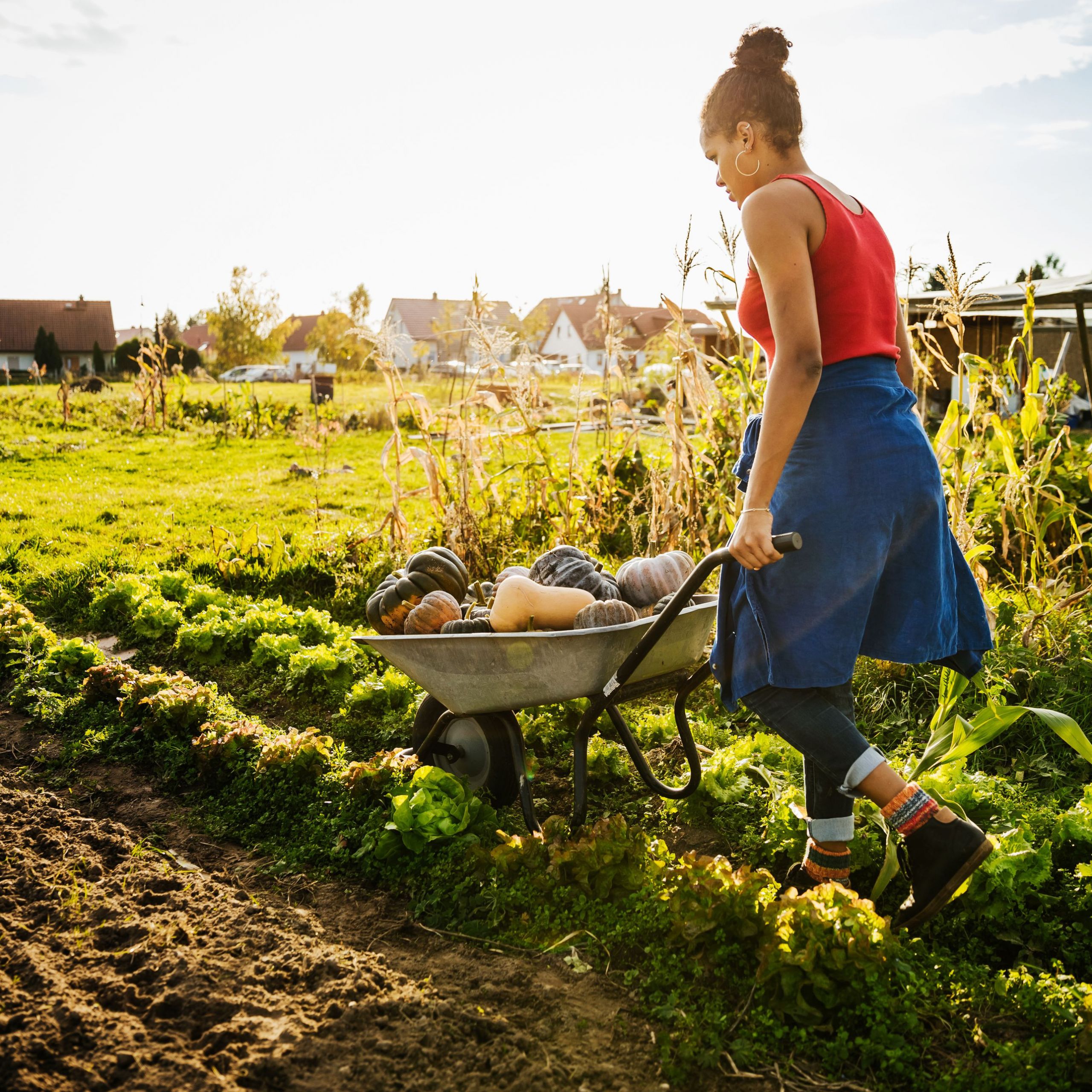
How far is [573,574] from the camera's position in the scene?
283 centimetres

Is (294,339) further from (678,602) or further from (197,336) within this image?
(678,602)

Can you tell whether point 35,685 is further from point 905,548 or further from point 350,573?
point 905,548

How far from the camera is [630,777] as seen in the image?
3.22 meters

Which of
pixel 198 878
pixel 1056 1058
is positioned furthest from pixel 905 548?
pixel 198 878

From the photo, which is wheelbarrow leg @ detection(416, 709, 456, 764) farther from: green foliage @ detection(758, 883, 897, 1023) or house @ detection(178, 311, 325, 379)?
house @ detection(178, 311, 325, 379)

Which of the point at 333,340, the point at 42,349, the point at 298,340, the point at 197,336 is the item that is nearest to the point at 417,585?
the point at 333,340

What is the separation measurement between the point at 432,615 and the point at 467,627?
0.64 feet

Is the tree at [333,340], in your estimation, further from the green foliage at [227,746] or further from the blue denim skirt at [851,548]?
the blue denim skirt at [851,548]

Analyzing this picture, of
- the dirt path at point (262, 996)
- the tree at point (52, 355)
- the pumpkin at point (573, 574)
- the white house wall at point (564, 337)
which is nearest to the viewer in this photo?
the dirt path at point (262, 996)

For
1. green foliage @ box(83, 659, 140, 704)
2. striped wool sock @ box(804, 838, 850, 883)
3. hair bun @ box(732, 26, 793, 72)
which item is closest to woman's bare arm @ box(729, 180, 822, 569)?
hair bun @ box(732, 26, 793, 72)

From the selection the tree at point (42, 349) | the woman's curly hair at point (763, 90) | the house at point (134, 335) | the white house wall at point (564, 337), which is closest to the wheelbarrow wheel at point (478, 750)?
the woman's curly hair at point (763, 90)

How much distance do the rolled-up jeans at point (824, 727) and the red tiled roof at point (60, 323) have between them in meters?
54.6

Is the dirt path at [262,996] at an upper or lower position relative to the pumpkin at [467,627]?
lower

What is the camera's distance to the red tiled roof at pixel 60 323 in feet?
166
